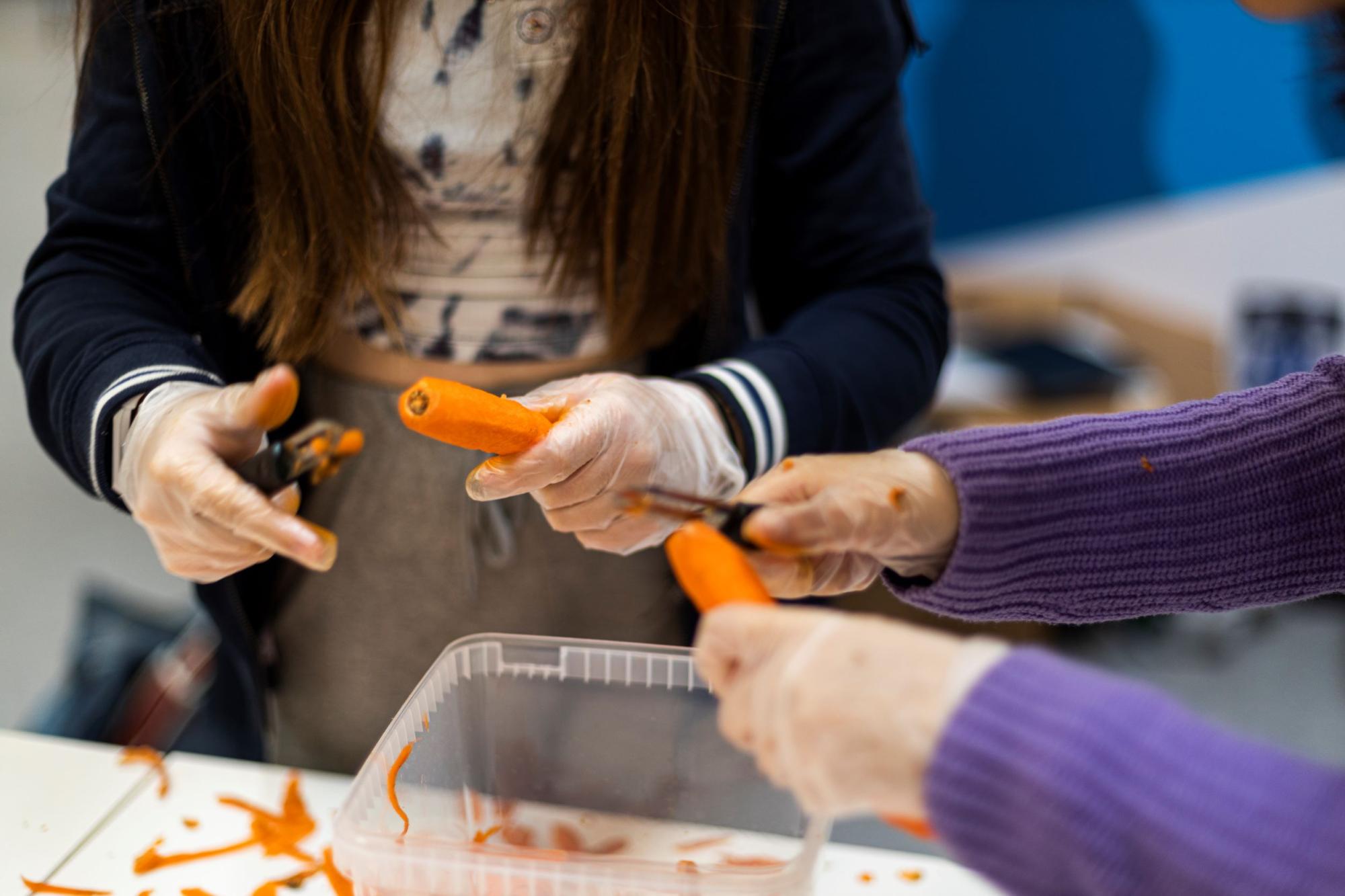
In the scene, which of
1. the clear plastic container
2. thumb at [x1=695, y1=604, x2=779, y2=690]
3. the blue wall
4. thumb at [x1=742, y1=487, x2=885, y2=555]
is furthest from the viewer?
the blue wall

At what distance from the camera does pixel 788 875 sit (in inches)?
20.5

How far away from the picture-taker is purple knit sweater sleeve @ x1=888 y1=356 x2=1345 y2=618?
1.93ft

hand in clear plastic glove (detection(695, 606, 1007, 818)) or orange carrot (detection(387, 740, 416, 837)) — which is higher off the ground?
hand in clear plastic glove (detection(695, 606, 1007, 818))

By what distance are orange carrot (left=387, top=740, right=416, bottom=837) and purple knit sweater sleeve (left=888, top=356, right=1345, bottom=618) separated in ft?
1.15

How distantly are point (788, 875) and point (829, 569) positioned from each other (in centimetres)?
21

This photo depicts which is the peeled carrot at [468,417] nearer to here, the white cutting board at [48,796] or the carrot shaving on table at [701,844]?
the carrot shaving on table at [701,844]

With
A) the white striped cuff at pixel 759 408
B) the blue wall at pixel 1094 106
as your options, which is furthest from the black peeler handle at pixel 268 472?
the blue wall at pixel 1094 106

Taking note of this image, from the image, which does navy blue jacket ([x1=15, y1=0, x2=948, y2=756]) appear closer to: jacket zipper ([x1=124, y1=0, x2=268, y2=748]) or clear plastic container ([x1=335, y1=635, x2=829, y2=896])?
jacket zipper ([x1=124, y1=0, x2=268, y2=748])

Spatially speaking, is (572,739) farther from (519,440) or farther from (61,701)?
(61,701)

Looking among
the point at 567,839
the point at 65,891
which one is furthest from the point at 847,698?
the point at 65,891

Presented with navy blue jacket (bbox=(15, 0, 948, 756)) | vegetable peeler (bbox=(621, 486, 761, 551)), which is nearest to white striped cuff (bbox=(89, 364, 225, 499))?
navy blue jacket (bbox=(15, 0, 948, 756))

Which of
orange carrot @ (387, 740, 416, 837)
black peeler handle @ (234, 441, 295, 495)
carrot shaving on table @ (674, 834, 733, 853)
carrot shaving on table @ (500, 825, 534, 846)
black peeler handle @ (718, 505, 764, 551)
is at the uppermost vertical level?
black peeler handle @ (234, 441, 295, 495)

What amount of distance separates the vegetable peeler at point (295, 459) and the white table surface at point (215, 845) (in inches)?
10.9

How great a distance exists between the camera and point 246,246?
80cm
